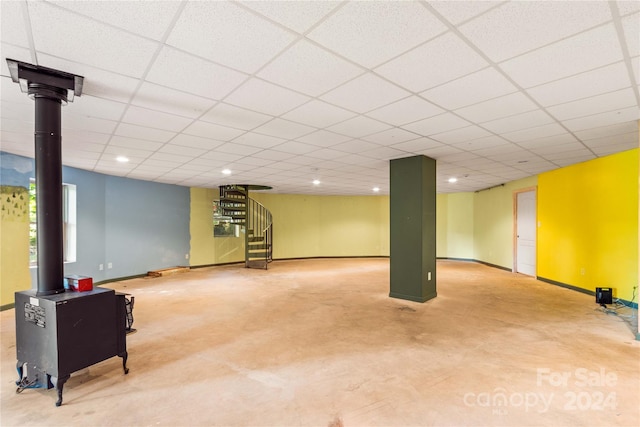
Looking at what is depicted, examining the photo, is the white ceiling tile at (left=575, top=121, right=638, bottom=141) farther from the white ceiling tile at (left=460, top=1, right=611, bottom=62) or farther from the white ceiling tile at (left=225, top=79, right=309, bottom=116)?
the white ceiling tile at (left=225, top=79, right=309, bottom=116)

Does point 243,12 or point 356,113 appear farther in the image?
point 356,113

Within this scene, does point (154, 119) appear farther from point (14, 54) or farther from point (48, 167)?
point (14, 54)

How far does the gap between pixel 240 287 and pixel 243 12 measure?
581 cm

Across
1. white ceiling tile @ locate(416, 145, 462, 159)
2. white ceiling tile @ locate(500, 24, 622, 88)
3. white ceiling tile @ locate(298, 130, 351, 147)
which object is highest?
white ceiling tile @ locate(500, 24, 622, 88)

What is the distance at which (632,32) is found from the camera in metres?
1.89

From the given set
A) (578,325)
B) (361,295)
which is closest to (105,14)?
(361,295)

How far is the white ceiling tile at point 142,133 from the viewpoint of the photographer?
375cm

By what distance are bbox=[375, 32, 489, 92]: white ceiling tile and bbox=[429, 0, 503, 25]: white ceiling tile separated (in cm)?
18

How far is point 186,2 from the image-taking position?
165 centimetres

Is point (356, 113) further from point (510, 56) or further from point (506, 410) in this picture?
point (506, 410)

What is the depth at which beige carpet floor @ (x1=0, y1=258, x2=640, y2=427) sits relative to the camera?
2.24 metres

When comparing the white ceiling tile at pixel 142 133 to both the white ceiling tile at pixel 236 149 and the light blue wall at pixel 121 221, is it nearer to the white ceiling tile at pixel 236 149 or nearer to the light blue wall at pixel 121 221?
the white ceiling tile at pixel 236 149

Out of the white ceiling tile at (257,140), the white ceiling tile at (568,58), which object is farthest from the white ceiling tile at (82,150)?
the white ceiling tile at (568,58)

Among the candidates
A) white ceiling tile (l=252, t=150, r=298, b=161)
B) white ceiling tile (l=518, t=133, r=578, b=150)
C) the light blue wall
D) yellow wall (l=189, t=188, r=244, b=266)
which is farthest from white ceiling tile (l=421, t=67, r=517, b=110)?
yellow wall (l=189, t=188, r=244, b=266)
